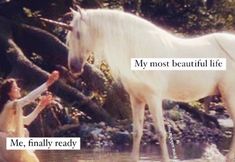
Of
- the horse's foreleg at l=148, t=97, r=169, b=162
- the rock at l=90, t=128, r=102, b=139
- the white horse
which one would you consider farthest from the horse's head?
the rock at l=90, t=128, r=102, b=139

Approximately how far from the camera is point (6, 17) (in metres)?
13.1

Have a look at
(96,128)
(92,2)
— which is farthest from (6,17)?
(96,128)

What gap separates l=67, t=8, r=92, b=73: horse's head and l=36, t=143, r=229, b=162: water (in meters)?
1.93

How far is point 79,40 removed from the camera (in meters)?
6.86

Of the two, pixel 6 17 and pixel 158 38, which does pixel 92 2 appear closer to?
pixel 6 17

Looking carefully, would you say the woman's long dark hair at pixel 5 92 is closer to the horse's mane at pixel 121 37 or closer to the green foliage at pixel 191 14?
the horse's mane at pixel 121 37

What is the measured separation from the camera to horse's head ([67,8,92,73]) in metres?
6.84

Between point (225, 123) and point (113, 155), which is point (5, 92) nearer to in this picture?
point (113, 155)

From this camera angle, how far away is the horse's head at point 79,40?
6836 millimetres

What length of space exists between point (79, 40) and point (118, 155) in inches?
111

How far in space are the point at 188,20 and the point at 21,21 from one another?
4.32 metres

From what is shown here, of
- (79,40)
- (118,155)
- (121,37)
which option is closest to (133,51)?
(121,37)

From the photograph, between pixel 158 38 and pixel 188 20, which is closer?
pixel 158 38

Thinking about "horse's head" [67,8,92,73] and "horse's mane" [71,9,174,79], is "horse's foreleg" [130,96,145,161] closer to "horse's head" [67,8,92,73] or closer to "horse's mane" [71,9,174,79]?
"horse's mane" [71,9,174,79]
